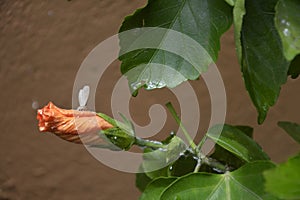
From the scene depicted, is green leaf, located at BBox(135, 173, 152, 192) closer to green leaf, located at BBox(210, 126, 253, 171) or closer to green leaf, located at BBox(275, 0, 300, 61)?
green leaf, located at BBox(210, 126, 253, 171)

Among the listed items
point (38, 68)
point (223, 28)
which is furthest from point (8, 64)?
point (223, 28)

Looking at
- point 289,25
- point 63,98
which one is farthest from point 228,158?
point 63,98

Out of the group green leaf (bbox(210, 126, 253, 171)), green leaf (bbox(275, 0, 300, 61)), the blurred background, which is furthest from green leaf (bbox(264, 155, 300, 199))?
the blurred background

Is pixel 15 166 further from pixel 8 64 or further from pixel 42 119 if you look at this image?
pixel 42 119

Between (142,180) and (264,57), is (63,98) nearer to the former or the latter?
(142,180)

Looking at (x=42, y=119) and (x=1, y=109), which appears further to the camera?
(x=1, y=109)

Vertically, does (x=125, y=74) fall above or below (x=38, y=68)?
above
